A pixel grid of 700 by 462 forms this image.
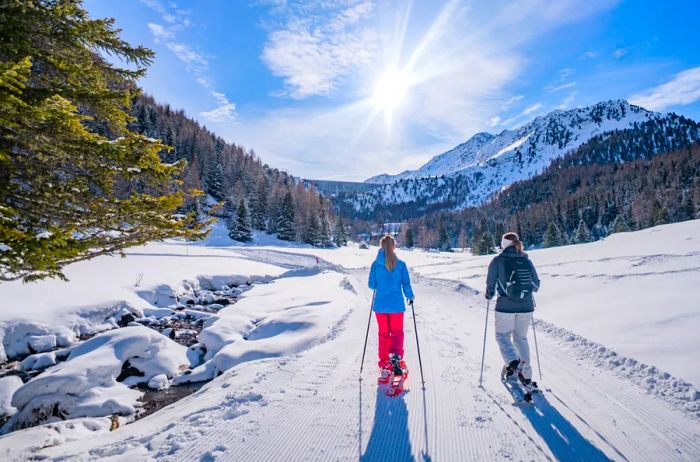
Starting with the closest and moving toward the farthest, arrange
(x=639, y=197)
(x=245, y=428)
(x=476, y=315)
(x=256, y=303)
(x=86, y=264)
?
(x=245, y=428) → (x=476, y=315) → (x=256, y=303) → (x=86, y=264) → (x=639, y=197)

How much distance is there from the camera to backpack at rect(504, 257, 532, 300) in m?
5.00

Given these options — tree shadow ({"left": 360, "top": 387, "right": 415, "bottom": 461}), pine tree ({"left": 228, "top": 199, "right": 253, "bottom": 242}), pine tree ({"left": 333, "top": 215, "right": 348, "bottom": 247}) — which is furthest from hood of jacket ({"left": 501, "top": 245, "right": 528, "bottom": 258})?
pine tree ({"left": 333, "top": 215, "right": 348, "bottom": 247})

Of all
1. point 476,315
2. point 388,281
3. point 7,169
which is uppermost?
point 7,169

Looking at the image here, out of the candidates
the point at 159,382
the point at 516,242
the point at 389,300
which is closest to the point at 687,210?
the point at 516,242

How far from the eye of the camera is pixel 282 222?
6538cm

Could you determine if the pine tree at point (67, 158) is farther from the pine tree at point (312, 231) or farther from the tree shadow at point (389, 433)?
the pine tree at point (312, 231)

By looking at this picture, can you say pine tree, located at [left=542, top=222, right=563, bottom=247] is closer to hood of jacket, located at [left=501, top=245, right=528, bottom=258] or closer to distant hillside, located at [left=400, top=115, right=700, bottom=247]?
distant hillside, located at [left=400, top=115, right=700, bottom=247]

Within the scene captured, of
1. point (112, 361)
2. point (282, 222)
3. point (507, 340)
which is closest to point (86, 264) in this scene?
point (112, 361)

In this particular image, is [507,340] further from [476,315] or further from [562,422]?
[476,315]

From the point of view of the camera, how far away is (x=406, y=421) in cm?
404

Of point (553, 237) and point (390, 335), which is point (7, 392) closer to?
point (390, 335)

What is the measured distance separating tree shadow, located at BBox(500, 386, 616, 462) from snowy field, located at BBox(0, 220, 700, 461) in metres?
0.02

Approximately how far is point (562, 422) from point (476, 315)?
7.71m

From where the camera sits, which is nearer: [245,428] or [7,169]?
[245,428]
